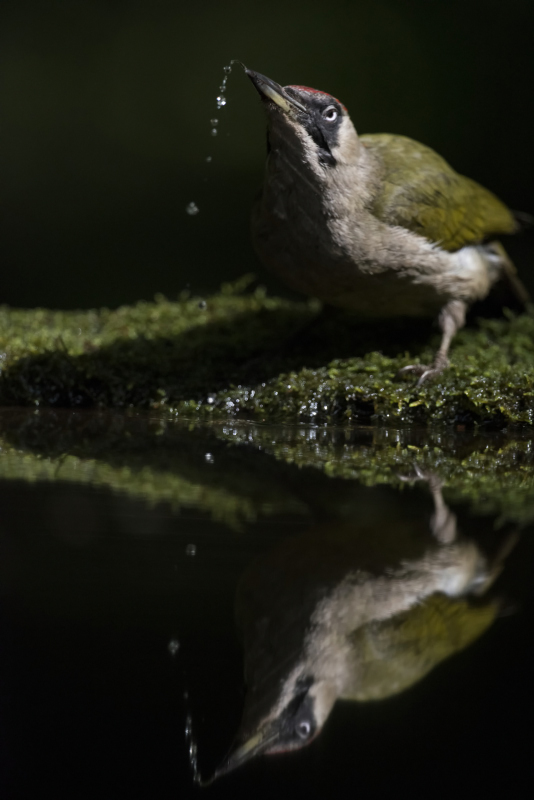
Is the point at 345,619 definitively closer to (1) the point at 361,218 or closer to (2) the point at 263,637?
(2) the point at 263,637

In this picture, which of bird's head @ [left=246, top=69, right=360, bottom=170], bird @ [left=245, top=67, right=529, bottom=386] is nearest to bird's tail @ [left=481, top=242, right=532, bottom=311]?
bird @ [left=245, top=67, right=529, bottom=386]

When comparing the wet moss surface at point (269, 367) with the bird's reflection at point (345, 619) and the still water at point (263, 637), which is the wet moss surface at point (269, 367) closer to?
the still water at point (263, 637)

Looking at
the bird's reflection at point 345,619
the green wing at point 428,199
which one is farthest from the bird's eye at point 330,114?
the bird's reflection at point 345,619

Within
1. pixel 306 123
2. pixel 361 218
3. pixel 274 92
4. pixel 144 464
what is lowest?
pixel 144 464

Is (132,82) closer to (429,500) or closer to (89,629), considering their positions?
(429,500)

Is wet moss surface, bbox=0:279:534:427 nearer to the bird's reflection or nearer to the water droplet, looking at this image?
the bird's reflection

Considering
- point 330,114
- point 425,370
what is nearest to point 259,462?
point 425,370
